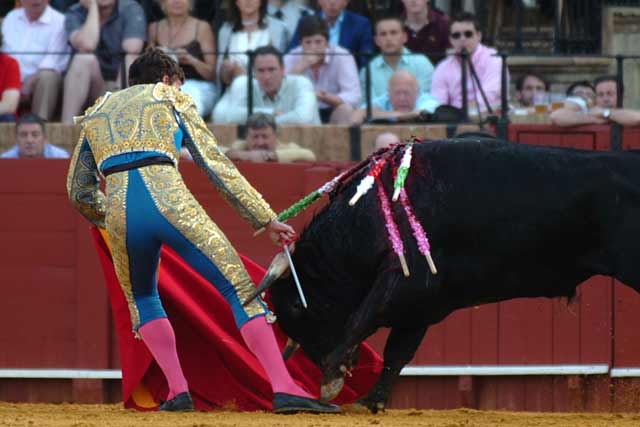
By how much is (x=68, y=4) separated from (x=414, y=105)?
7.63ft

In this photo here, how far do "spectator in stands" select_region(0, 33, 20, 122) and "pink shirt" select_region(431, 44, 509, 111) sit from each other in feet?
7.80

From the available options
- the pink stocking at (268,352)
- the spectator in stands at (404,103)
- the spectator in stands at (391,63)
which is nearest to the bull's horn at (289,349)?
the pink stocking at (268,352)

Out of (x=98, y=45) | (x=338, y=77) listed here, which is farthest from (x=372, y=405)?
(x=98, y=45)

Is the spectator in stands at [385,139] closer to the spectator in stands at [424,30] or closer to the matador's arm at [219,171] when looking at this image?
the spectator in stands at [424,30]

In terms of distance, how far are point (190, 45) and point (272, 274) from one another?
3.49m

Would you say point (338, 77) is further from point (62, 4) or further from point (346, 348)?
point (346, 348)

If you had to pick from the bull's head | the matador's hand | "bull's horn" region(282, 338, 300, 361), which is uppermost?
the matador's hand

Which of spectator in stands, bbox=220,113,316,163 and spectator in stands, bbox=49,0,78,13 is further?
spectator in stands, bbox=49,0,78,13

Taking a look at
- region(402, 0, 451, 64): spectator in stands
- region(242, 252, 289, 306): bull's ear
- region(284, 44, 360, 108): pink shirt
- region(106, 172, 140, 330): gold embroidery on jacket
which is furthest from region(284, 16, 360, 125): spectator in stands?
region(106, 172, 140, 330): gold embroidery on jacket

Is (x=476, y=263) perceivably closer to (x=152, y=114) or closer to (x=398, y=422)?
(x=398, y=422)

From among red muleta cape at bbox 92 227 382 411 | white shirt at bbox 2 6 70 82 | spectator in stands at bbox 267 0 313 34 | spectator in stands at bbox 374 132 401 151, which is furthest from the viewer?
spectator in stands at bbox 267 0 313 34

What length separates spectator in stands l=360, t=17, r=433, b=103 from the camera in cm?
932

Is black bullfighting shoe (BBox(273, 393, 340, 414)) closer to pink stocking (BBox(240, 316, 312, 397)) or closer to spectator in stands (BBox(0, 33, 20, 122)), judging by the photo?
pink stocking (BBox(240, 316, 312, 397))

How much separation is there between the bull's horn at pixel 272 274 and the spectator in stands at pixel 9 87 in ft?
11.1
